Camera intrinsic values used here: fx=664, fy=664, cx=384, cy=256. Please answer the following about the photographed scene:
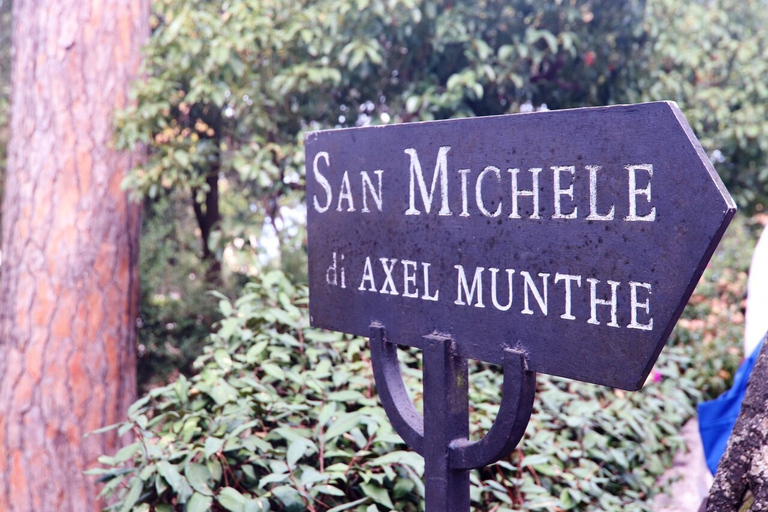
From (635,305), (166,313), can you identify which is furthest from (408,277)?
(166,313)

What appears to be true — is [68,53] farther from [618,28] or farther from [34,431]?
[618,28]

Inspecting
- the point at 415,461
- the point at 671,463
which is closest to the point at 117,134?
the point at 415,461

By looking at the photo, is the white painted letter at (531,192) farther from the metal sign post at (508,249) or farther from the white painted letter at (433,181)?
the white painted letter at (433,181)

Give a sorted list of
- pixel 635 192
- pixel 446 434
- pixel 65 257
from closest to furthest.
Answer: pixel 635 192, pixel 446 434, pixel 65 257

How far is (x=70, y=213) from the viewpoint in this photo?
13.3ft

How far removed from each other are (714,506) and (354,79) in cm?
337

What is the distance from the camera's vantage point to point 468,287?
1.52 meters

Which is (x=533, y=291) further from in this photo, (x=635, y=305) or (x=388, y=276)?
(x=388, y=276)

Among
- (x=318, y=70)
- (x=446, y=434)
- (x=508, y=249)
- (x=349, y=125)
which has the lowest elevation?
(x=446, y=434)

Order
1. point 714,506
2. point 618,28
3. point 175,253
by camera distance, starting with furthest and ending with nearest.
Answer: point 175,253
point 618,28
point 714,506

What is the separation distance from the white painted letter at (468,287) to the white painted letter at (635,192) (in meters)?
0.36

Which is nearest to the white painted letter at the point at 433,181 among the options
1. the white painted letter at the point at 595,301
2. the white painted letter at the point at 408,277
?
the white painted letter at the point at 408,277

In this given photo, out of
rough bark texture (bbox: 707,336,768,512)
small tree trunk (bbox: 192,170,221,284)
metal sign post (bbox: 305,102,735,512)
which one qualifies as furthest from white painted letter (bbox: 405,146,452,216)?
small tree trunk (bbox: 192,170,221,284)

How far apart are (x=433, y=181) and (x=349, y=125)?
9.41 ft
